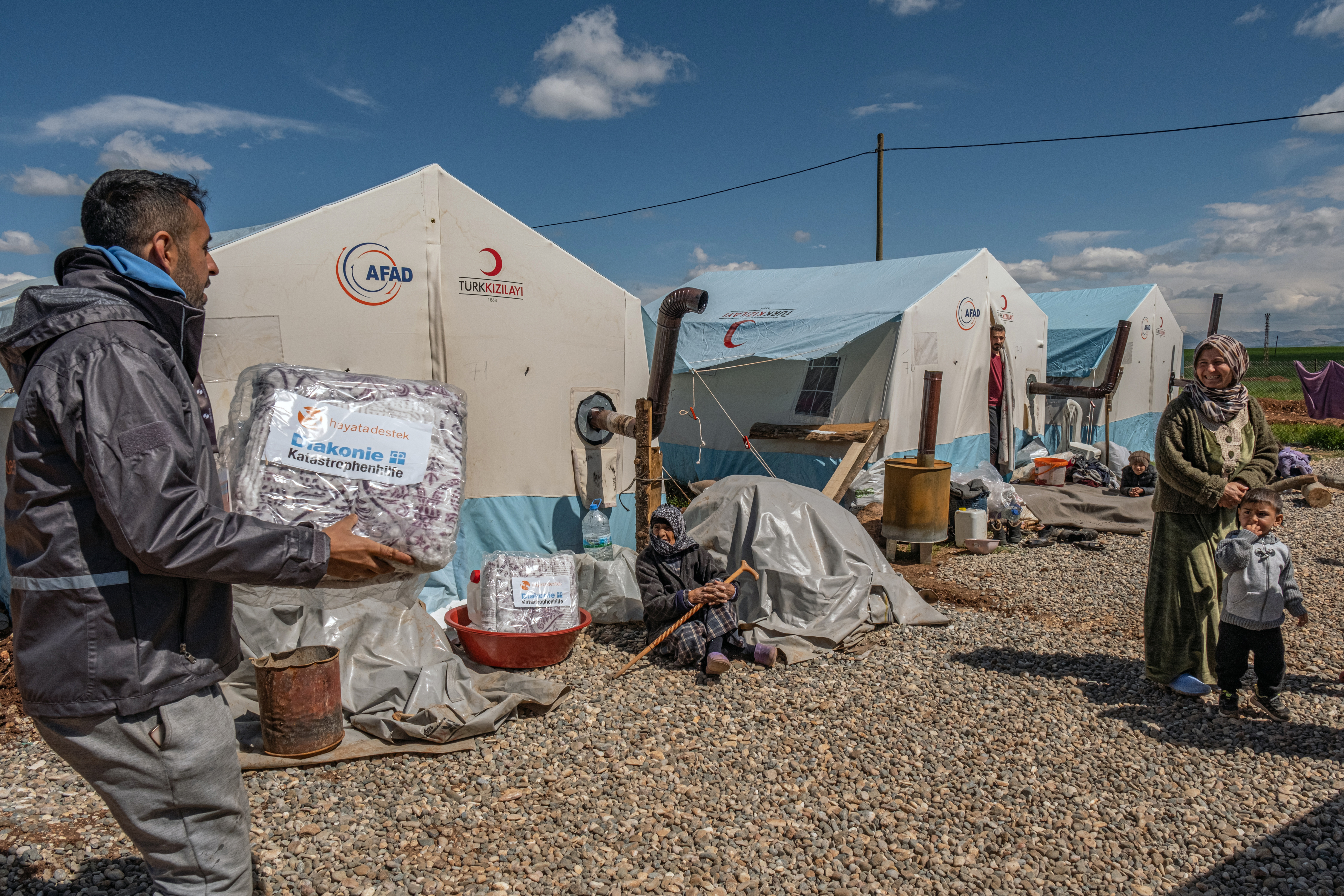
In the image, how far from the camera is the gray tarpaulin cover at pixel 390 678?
366 centimetres

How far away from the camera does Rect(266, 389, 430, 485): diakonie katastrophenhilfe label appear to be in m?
2.49

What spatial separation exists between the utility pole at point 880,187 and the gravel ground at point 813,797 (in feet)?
45.8

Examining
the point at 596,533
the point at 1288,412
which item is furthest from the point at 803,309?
the point at 1288,412

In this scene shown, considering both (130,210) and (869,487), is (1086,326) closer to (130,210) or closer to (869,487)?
(869,487)

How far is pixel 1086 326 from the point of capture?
14.2 m

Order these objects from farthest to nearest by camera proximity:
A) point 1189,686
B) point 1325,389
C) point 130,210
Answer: point 1325,389 → point 1189,686 → point 130,210

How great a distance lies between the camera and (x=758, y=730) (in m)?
3.82

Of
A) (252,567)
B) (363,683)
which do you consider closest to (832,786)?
(363,683)

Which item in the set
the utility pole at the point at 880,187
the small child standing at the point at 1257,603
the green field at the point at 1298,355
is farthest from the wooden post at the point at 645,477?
the green field at the point at 1298,355

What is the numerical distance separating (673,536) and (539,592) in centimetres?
91

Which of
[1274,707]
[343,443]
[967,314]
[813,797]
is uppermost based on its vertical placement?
[967,314]

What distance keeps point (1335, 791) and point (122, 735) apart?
4.24m

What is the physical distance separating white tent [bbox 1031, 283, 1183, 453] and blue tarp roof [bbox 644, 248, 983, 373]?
3912 mm

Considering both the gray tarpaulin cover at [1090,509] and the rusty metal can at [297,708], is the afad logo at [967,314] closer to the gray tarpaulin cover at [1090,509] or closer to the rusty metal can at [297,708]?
the gray tarpaulin cover at [1090,509]
